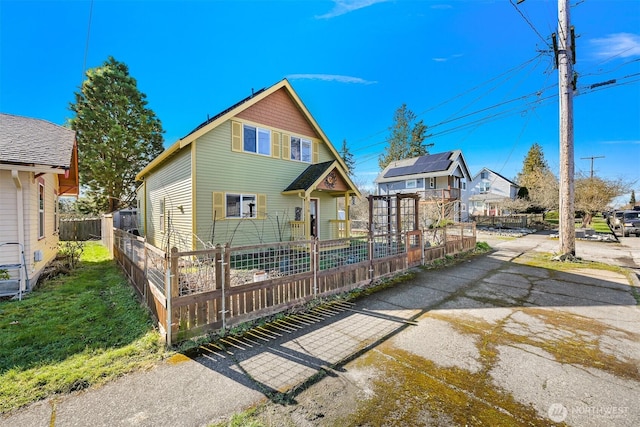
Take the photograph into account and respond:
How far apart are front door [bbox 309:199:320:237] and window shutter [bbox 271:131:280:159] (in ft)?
9.08

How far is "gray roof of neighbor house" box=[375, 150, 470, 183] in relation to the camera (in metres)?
27.1

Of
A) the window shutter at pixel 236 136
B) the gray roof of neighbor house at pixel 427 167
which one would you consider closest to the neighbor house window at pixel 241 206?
the window shutter at pixel 236 136

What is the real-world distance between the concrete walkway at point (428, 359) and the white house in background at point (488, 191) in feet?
118

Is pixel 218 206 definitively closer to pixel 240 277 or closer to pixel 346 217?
pixel 240 277

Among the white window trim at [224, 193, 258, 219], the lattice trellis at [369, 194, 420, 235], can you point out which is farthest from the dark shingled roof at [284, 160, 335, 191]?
the lattice trellis at [369, 194, 420, 235]

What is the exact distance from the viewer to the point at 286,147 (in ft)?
40.4

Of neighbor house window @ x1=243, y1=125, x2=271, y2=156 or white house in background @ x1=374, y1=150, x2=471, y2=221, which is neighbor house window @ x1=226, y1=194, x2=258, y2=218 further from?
white house in background @ x1=374, y1=150, x2=471, y2=221

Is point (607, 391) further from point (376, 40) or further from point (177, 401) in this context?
point (376, 40)

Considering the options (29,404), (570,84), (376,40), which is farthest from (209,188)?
(570,84)

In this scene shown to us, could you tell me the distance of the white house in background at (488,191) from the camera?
37.9 m

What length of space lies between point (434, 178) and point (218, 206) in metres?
24.2

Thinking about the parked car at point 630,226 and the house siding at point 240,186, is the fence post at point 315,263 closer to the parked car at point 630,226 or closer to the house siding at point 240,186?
the house siding at point 240,186

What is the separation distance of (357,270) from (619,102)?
24.6 meters

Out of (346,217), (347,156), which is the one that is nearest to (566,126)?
(346,217)
